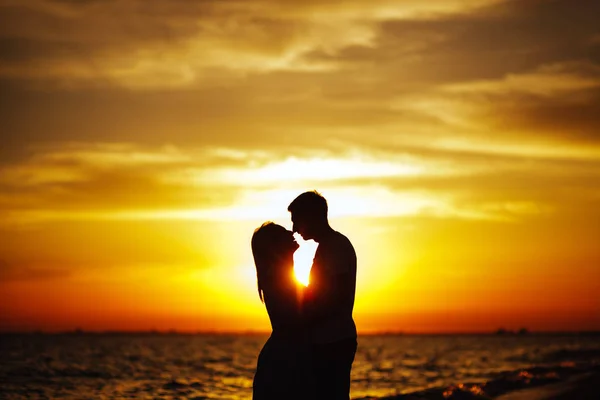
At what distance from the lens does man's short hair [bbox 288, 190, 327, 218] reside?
18.9 ft

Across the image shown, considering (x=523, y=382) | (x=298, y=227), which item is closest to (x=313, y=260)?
(x=298, y=227)

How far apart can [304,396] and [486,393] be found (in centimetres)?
1006

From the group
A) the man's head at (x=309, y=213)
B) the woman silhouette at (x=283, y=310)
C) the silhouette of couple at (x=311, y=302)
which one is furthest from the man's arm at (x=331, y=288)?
the man's head at (x=309, y=213)

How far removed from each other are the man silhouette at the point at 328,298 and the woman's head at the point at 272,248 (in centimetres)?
13

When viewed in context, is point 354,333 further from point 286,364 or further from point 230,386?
point 230,386

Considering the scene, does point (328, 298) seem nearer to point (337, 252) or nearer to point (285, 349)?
point (337, 252)

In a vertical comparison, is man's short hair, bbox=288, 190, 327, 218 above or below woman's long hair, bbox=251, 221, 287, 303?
above

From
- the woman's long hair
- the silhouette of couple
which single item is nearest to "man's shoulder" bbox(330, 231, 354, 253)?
the silhouette of couple

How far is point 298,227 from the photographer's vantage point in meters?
5.84

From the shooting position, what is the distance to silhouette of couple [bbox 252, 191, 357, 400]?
18.7 feet

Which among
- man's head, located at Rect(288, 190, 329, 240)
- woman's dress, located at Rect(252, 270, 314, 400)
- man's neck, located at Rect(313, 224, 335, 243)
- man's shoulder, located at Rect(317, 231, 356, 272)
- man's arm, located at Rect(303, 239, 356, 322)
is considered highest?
man's head, located at Rect(288, 190, 329, 240)

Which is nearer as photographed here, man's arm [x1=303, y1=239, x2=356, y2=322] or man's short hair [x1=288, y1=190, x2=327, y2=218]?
man's arm [x1=303, y1=239, x2=356, y2=322]

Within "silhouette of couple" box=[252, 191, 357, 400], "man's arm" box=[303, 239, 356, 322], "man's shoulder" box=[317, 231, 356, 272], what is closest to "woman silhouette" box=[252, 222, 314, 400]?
"silhouette of couple" box=[252, 191, 357, 400]

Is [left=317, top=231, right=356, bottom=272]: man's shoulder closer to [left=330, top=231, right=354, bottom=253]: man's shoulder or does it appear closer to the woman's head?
[left=330, top=231, right=354, bottom=253]: man's shoulder
